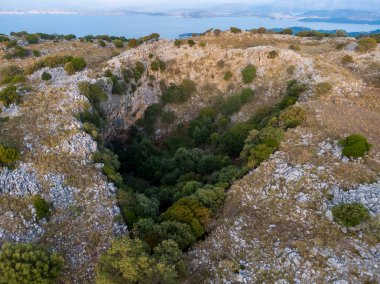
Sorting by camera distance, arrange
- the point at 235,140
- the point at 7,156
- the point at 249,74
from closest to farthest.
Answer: the point at 7,156
the point at 235,140
the point at 249,74

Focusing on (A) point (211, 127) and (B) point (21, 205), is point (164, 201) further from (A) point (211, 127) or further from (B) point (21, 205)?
(A) point (211, 127)

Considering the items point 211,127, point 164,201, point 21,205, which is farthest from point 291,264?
point 211,127

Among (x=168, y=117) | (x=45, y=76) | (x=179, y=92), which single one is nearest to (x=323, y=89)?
(x=179, y=92)

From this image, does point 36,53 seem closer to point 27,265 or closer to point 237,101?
point 237,101

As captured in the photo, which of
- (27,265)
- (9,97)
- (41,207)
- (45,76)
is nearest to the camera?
(27,265)

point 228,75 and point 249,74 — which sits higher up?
point 249,74

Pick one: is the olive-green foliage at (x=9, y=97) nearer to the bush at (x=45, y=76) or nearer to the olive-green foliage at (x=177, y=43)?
the bush at (x=45, y=76)
